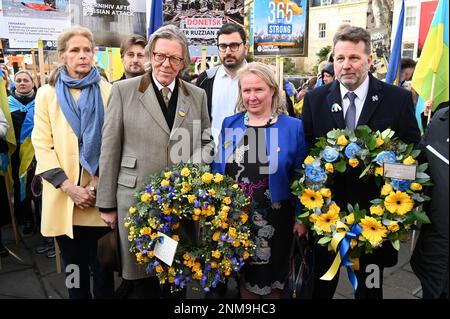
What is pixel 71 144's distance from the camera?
9.02ft

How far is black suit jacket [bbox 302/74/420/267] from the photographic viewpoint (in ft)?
8.25

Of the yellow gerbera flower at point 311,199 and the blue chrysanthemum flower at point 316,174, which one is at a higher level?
the blue chrysanthemum flower at point 316,174

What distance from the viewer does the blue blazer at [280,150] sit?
262 centimetres

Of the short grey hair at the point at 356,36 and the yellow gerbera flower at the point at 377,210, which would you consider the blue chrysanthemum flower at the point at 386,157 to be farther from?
the short grey hair at the point at 356,36

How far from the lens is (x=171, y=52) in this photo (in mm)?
2559

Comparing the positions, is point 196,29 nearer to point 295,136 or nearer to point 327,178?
point 295,136

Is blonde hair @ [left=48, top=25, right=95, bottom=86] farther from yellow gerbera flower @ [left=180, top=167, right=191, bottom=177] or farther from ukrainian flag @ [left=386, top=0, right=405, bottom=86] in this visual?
ukrainian flag @ [left=386, top=0, right=405, bottom=86]

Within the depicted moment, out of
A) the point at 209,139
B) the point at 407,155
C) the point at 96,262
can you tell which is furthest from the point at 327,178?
the point at 96,262

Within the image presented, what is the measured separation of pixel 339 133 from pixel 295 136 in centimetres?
35

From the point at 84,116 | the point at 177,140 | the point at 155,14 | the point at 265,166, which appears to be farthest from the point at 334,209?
the point at 155,14

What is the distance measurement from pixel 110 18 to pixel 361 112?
3.33 meters

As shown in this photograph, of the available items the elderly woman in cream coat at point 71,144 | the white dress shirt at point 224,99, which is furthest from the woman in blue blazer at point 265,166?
the white dress shirt at point 224,99

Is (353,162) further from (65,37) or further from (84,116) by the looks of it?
(65,37)

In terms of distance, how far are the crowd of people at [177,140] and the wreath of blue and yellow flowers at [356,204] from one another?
0.21 m
